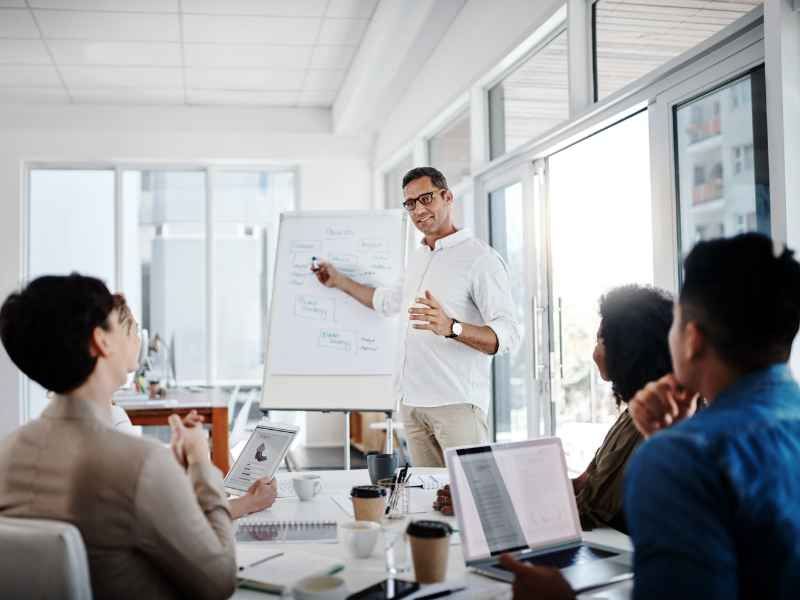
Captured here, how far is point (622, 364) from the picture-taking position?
1.37 metres

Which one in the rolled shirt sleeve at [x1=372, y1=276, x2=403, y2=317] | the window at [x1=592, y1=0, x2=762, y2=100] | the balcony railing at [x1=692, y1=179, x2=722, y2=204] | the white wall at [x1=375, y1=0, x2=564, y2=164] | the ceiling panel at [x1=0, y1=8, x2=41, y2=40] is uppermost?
the ceiling panel at [x1=0, y1=8, x2=41, y2=40]

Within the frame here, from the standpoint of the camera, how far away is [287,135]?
20.1 feet

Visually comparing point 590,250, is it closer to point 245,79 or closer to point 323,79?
point 323,79

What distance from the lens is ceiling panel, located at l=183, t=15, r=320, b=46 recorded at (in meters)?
4.19

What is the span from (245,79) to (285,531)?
4.64m

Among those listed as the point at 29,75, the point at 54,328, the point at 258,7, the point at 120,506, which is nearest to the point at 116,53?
the point at 29,75

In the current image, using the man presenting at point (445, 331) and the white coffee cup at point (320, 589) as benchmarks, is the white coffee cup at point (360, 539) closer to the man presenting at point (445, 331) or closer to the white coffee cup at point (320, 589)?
the white coffee cup at point (320, 589)

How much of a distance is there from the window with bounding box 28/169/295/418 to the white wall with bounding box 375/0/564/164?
1.79 metres

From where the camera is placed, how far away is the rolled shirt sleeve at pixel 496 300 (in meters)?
2.42

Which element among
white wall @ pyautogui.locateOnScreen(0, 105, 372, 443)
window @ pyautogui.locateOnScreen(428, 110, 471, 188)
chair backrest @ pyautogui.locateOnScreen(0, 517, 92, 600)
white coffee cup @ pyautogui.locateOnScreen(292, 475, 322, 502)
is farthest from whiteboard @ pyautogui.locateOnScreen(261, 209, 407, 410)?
white wall @ pyautogui.locateOnScreen(0, 105, 372, 443)

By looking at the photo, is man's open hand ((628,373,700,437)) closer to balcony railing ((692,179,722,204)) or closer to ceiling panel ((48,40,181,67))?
balcony railing ((692,179,722,204))

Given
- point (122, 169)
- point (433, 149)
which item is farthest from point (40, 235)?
point (433, 149)

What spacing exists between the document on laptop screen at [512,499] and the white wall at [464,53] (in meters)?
2.29

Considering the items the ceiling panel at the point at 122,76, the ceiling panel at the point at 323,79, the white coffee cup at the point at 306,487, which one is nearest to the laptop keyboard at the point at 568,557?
the white coffee cup at the point at 306,487
